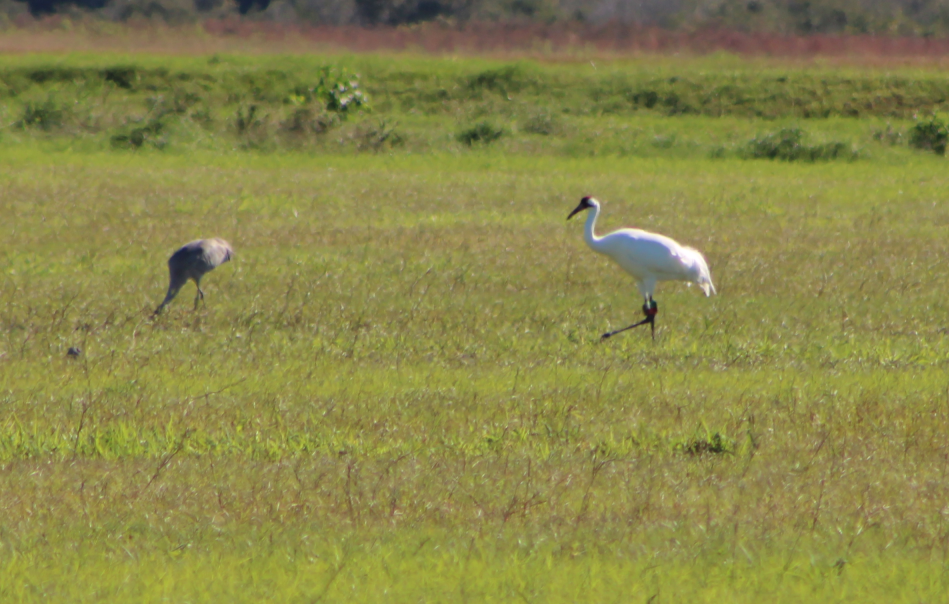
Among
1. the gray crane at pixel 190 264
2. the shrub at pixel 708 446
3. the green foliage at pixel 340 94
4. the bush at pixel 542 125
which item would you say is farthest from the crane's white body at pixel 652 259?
the green foliage at pixel 340 94

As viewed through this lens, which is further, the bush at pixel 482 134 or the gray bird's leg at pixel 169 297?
the bush at pixel 482 134

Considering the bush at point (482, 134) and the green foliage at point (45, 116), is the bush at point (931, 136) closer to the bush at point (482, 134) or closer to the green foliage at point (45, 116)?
the bush at point (482, 134)

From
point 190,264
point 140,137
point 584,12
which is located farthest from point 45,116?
point 584,12

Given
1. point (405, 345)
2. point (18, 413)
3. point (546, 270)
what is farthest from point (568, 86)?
point (18, 413)

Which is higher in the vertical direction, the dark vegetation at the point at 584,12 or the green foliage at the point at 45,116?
the dark vegetation at the point at 584,12

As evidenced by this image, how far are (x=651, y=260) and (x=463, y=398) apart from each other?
3350 millimetres

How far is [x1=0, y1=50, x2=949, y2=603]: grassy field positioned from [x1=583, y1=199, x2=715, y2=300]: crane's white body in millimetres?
321

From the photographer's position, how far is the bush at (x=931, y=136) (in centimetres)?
2633

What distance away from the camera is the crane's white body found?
10.2m

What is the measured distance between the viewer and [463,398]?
7414mm

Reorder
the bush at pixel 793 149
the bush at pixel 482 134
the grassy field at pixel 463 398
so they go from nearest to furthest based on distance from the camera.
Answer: the grassy field at pixel 463 398
the bush at pixel 793 149
the bush at pixel 482 134

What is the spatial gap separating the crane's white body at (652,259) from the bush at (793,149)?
1545 cm

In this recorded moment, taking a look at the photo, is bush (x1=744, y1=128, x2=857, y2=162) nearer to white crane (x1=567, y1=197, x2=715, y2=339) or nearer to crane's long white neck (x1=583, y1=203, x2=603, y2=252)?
crane's long white neck (x1=583, y1=203, x2=603, y2=252)

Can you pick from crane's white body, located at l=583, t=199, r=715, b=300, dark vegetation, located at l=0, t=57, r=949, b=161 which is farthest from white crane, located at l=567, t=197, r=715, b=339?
dark vegetation, located at l=0, t=57, r=949, b=161
